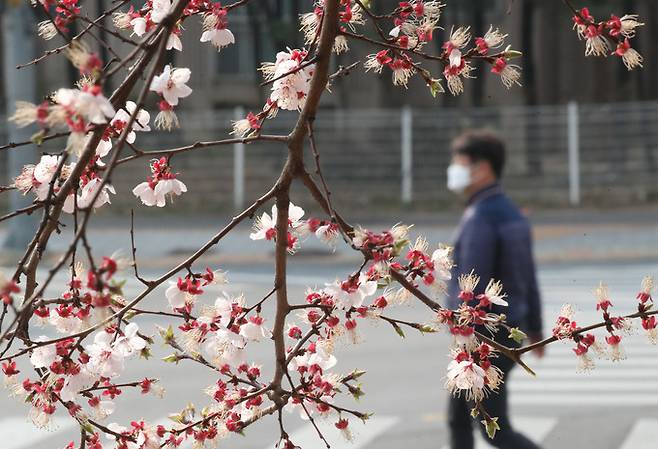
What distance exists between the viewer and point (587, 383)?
9602mm

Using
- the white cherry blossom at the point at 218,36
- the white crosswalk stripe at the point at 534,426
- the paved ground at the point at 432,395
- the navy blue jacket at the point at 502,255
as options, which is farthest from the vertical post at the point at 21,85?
the white cherry blossom at the point at 218,36

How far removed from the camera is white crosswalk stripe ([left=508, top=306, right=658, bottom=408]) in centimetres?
886

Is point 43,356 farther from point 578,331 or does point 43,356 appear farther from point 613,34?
point 613,34

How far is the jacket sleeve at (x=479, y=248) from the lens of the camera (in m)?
5.59

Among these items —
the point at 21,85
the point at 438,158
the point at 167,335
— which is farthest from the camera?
the point at 438,158

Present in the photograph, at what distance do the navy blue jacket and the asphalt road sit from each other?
1791mm

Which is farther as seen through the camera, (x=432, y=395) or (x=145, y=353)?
(x=432, y=395)

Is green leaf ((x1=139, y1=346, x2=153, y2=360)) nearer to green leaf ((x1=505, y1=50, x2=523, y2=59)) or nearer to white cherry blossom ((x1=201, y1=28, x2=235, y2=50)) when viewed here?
white cherry blossom ((x1=201, y1=28, x2=235, y2=50))

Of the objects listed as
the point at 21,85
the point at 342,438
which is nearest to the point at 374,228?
the point at 21,85

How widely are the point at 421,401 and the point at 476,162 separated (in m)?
3.13

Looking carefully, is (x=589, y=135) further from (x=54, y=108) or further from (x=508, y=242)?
(x=54, y=108)

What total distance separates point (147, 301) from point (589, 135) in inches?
450

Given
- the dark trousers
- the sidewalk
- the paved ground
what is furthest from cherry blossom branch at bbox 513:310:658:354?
the sidewalk

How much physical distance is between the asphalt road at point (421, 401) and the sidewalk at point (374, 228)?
6030 mm
